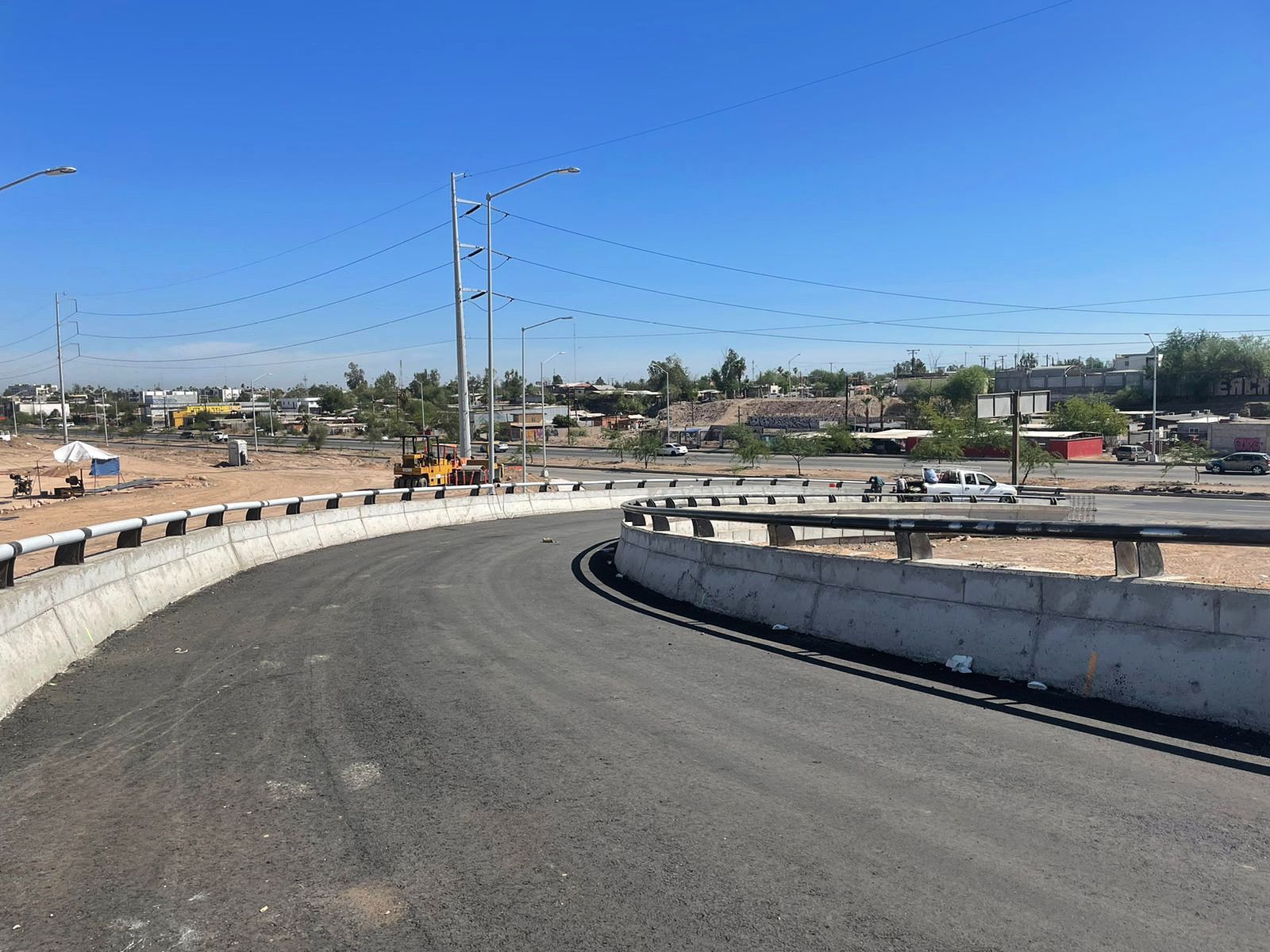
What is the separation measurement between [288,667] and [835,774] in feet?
17.9

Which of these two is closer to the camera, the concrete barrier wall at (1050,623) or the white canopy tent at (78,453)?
the concrete barrier wall at (1050,623)

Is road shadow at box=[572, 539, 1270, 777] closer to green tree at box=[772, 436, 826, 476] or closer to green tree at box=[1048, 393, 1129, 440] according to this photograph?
green tree at box=[772, 436, 826, 476]

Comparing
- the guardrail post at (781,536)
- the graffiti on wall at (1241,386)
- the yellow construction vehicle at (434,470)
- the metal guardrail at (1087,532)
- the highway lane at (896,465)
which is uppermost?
the graffiti on wall at (1241,386)

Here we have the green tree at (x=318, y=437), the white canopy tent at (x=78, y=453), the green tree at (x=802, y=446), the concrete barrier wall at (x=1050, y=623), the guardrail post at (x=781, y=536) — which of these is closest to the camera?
the concrete barrier wall at (x=1050, y=623)

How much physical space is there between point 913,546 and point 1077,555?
15.0 meters

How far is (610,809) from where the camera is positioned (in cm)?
543

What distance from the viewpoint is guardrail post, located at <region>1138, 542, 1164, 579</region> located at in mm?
7824

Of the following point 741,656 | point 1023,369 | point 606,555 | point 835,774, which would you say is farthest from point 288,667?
point 1023,369

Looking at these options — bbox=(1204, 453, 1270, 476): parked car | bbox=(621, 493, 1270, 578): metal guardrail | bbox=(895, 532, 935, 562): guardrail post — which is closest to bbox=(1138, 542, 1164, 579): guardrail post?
bbox=(621, 493, 1270, 578): metal guardrail

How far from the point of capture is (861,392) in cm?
18375

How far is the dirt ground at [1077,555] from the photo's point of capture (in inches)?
721

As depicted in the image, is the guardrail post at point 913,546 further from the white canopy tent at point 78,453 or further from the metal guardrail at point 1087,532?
the white canopy tent at point 78,453

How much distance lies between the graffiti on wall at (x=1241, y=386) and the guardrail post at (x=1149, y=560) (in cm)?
14041

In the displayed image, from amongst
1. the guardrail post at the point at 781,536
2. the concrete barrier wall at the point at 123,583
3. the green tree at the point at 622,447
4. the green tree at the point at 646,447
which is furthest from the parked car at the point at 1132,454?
the guardrail post at the point at 781,536
